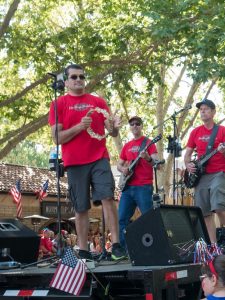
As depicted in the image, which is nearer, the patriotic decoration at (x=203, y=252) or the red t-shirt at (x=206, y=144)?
the patriotic decoration at (x=203, y=252)

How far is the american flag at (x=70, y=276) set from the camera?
476 cm

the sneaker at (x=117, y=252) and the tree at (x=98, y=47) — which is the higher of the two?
the tree at (x=98, y=47)

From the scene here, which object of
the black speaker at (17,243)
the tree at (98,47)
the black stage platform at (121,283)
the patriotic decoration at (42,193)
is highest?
the tree at (98,47)

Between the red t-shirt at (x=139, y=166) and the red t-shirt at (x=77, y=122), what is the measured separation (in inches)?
62.8

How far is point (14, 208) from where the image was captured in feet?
90.0

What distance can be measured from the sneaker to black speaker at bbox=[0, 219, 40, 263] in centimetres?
96

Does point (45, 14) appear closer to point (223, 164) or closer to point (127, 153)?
point (127, 153)

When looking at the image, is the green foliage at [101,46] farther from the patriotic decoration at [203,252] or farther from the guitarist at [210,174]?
the patriotic decoration at [203,252]

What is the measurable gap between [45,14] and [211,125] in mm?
10698

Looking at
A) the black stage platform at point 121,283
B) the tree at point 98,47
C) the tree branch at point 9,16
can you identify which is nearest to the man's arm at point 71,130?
the black stage platform at point 121,283

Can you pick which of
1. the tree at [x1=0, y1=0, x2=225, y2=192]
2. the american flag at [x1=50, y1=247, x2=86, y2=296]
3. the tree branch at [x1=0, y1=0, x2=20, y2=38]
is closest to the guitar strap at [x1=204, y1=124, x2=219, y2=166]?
the american flag at [x1=50, y1=247, x2=86, y2=296]

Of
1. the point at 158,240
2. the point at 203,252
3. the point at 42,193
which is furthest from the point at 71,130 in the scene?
the point at 42,193

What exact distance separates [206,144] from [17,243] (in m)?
2.60

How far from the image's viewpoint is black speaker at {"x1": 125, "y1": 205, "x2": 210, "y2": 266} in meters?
5.01
